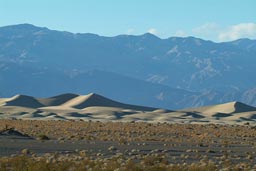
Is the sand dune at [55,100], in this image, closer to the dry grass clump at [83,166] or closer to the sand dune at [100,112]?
the sand dune at [100,112]

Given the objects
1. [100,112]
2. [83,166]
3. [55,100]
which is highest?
[55,100]

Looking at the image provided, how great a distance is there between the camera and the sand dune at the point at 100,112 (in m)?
128

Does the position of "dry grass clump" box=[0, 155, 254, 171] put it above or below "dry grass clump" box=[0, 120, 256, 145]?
below

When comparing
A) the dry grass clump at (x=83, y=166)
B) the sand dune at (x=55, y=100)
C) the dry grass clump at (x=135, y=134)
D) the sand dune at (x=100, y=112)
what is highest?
the sand dune at (x=55, y=100)

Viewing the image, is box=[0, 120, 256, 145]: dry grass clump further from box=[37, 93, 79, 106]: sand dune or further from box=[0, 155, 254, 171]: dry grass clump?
box=[37, 93, 79, 106]: sand dune

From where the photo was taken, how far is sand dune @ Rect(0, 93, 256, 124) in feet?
419

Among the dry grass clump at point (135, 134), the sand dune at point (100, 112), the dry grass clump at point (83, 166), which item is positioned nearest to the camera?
the dry grass clump at point (83, 166)

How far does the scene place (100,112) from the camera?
474 ft

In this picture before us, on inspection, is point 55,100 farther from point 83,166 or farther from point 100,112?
point 83,166

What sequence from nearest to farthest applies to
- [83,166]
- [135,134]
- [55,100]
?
[83,166] → [135,134] → [55,100]

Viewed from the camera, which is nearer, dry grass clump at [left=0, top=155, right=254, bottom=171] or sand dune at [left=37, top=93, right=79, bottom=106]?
dry grass clump at [left=0, top=155, right=254, bottom=171]

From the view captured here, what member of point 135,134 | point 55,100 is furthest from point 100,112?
point 135,134

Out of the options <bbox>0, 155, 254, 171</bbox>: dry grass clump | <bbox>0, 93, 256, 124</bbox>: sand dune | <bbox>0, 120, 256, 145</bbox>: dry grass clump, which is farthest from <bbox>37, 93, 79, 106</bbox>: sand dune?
<bbox>0, 155, 254, 171</bbox>: dry grass clump

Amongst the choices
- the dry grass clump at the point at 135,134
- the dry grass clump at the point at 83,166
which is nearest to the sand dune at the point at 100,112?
the dry grass clump at the point at 135,134
